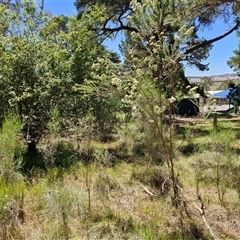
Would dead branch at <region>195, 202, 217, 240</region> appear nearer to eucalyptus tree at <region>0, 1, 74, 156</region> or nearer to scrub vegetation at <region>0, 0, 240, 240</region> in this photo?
scrub vegetation at <region>0, 0, 240, 240</region>

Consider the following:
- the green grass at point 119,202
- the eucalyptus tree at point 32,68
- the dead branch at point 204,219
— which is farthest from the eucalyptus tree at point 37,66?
the dead branch at point 204,219

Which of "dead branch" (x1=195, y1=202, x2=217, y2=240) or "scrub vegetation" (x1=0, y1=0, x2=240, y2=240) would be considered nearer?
"dead branch" (x1=195, y1=202, x2=217, y2=240)

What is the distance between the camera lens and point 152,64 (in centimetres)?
363

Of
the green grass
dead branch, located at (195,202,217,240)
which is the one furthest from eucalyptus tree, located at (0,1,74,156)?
dead branch, located at (195,202,217,240)

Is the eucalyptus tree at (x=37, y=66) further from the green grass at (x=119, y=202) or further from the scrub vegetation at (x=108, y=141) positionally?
the green grass at (x=119, y=202)

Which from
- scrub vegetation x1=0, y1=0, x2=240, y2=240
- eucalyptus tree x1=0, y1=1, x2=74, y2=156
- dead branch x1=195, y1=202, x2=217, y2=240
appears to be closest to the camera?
dead branch x1=195, y1=202, x2=217, y2=240

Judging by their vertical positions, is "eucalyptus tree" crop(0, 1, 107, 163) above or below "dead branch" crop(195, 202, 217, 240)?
above

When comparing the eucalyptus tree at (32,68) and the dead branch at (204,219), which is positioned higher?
the eucalyptus tree at (32,68)

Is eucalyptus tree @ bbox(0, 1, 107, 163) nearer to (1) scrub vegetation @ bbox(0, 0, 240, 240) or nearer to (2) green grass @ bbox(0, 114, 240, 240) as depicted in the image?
(1) scrub vegetation @ bbox(0, 0, 240, 240)

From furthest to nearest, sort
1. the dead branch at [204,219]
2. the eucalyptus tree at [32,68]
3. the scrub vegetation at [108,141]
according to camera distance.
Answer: the eucalyptus tree at [32,68]
the scrub vegetation at [108,141]
the dead branch at [204,219]

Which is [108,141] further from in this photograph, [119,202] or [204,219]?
[204,219]

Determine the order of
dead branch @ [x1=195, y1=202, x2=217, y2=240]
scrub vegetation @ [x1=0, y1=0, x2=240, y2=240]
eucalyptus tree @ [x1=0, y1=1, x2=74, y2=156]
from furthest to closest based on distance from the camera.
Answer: eucalyptus tree @ [x1=0, y1=1, x2=74, y2=156]
scrub vegetation @ [x1=0, y1=0, x2=240, y2=240]
dead branch @ [x1=195, y1=202, x2=217, y2=240]

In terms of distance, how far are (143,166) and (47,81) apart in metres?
2.46

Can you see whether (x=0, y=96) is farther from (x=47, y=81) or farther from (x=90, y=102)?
(x=90, y=102)
